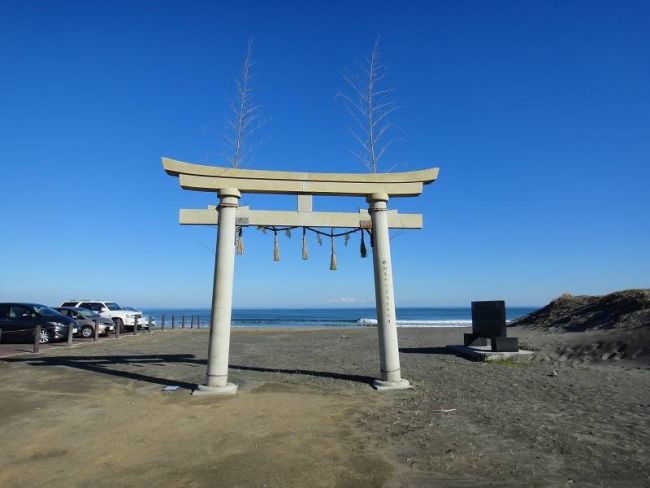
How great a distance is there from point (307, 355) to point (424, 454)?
367 inches

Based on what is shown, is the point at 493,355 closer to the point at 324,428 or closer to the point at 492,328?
the point at 492,328

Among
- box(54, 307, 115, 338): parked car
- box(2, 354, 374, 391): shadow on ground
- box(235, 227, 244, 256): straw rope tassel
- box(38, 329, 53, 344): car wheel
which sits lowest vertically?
box(2, 354, 374, 391): shadow on ground

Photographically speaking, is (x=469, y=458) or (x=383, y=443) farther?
(x=383, y=443)

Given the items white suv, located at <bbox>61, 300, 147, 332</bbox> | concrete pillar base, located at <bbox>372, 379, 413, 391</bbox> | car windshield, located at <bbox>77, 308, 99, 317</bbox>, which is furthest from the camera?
white suv, located at <bbox>61, 300, 147, 332</bbox>

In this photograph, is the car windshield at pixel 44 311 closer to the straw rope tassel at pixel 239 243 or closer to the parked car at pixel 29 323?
the parked car at pixel 29 323

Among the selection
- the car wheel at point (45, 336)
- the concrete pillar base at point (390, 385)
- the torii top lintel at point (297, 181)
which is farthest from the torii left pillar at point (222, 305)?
the car wheel at point (45, 336)

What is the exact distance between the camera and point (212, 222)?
9.00 m

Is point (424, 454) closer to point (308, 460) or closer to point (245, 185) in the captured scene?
point (308, 460)

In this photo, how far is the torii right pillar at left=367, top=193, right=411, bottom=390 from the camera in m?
8.49

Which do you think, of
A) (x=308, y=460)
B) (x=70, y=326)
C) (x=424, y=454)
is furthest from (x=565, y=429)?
(x=70, y=326)

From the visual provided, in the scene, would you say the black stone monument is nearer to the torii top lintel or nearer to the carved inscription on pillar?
the carved inscription on pillar

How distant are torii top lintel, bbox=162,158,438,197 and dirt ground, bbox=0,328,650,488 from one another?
13.6 feet

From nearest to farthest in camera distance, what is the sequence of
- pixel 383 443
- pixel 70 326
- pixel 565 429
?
pixel 383 443 < pixel 565 429 < pixel 70 326

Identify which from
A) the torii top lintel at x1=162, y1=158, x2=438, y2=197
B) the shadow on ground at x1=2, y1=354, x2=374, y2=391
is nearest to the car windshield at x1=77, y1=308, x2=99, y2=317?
the shadow on ground at x1=2, y1=354, x2=374, y2=391
